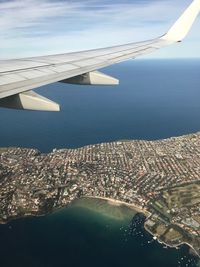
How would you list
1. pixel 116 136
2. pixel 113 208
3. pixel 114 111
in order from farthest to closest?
1. pixel 114 111
2. pixel 116 136
3. pixel 113 208

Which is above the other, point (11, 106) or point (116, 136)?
point (11, 106)

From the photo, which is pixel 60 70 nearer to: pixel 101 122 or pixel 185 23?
pixel 185 23

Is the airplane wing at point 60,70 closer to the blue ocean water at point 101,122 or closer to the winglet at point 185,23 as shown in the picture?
the winglet at point 185,23

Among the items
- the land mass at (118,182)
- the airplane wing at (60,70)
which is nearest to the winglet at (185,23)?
the airplane wing at (60,70)

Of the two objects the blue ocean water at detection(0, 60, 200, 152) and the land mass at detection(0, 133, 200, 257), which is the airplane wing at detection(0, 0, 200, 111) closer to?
the land mass at detection(0, 133, 200, 257)

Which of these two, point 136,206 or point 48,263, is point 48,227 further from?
point 136,206

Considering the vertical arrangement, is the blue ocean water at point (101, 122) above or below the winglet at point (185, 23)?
below

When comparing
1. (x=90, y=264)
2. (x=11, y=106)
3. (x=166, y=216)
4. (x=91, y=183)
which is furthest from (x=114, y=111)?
(x=11, y=106)
